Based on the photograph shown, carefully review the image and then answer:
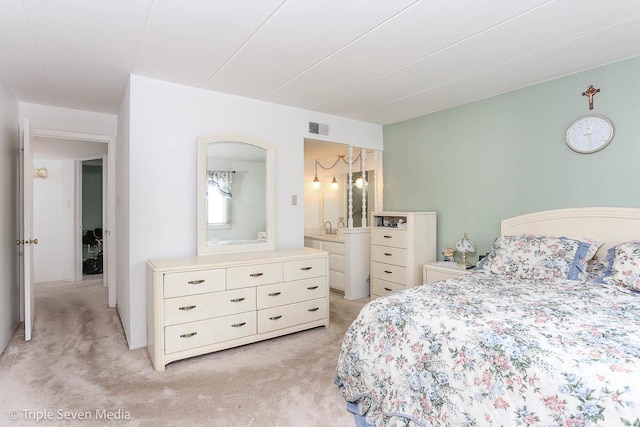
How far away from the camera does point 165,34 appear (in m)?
2.15

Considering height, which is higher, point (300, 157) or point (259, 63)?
point (259, 63)

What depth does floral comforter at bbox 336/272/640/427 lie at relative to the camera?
3.90 feet

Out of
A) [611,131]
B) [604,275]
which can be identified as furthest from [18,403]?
[611,131]

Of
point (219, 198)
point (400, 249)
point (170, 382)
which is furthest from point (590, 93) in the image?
point (170, 382)

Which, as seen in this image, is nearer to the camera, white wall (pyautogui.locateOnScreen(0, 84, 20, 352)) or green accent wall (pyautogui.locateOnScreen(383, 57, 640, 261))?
green accent wall (pyautogui.locateOnScreen(383, 57, 640, 261))

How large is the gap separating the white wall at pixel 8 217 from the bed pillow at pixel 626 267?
181 inches

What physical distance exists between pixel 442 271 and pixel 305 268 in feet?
4.66

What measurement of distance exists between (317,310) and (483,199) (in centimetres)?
208

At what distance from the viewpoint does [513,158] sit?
10.7ft

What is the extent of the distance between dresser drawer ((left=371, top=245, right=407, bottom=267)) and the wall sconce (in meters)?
5.34

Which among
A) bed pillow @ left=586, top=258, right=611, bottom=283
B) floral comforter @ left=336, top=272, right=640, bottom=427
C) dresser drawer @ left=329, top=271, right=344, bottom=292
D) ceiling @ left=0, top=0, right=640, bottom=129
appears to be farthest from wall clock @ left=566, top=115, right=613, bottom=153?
dresser drawer @ left=329, top=271, right=344, bottom=292

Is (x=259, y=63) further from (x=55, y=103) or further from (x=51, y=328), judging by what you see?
(x=51, y=328)

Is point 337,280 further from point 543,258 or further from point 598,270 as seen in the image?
point 598,270

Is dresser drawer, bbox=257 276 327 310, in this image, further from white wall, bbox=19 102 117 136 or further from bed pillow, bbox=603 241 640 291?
white wall, bbox=19 102 117 136
